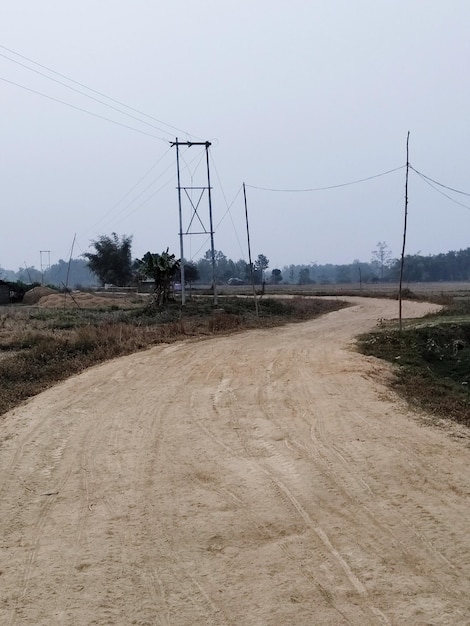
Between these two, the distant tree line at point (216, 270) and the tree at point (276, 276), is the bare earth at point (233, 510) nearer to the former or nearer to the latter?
the distant tree line at point (216, 270)

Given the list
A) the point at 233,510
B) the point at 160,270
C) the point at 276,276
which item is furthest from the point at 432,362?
the point at 276,276

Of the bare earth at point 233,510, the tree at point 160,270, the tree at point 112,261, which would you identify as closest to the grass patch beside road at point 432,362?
the bare earth at point 233,510

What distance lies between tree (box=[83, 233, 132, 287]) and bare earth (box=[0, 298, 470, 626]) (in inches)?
2584

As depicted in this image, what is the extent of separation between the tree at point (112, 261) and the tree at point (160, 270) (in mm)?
46613

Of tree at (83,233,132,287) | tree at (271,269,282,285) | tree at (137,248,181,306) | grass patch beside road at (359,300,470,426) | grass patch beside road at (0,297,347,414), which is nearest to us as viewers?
grass patch beside road at (359,300,470,426)

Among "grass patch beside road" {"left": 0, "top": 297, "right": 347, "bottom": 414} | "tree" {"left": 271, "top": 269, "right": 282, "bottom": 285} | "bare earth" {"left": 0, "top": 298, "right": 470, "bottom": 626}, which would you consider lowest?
"bare earth" {"left": 0, "top": 298, "right": 470, "bottom": 626}

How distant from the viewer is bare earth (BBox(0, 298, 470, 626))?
3.83 meters

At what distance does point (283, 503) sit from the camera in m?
5.34

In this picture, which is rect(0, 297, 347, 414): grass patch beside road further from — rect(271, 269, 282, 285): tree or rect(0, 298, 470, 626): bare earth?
rect(271, 269, 282, 285): tree

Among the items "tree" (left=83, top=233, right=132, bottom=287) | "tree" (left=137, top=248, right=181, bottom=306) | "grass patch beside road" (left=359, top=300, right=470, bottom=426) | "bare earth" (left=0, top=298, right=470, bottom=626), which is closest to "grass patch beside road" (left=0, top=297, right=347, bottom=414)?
"bare earth" (left=0, top=298, right=470, bottom=626)

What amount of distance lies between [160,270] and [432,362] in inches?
652

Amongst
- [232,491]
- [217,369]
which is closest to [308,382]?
[217,369]

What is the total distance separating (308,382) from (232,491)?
4827 millimetres

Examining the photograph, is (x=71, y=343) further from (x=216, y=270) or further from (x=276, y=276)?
(x=276, y=276)
